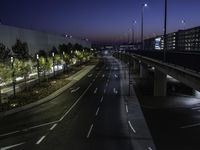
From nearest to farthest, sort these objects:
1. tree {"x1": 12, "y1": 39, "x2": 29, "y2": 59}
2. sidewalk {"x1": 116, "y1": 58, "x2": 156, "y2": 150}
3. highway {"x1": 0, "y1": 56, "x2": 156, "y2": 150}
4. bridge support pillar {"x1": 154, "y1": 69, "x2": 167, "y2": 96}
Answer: highway {"x1": 0, "y1": 56, "x2": 156, "y2": 150} < sidewalk {"x1": 116, "y1": 58, "x2": 156, "y2": 150} < bridge support pillar {"x1": 154, "y1": 69, "x2": 167, "y2": 96} < tree {"x1": 12, "y1": 39, "x2": 29, "y2": 59}

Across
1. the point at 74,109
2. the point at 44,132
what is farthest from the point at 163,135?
the point at 74,109

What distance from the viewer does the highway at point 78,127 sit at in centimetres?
2352

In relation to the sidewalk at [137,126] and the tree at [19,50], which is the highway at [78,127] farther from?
the tree at [19,50]

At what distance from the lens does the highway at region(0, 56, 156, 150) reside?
77.2 ft

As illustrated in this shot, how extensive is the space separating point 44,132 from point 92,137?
461 cm

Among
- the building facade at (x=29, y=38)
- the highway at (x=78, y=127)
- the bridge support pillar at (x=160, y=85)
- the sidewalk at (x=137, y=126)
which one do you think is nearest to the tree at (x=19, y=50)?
the building facade at (x=29, y=38)

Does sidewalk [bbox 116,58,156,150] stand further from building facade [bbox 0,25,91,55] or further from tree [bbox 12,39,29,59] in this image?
building facade [bbox 0,25,91,55]

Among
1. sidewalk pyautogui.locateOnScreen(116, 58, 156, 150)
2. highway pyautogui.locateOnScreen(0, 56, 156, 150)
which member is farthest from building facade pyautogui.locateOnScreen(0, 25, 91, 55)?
sidewalk pyautogui.locateOnScreen(116, 58, 156, 150)

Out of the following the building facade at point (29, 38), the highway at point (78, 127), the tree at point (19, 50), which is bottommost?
the highway at point (78, 127)

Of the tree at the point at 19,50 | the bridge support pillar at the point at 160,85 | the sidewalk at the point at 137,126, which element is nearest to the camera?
the sidewalk at the point at 137,126

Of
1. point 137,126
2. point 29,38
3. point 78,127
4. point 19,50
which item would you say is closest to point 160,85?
point 137,126

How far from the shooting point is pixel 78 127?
2875 centimetres

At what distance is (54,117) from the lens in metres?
32.7

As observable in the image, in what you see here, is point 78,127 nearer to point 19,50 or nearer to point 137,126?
point 137,126
